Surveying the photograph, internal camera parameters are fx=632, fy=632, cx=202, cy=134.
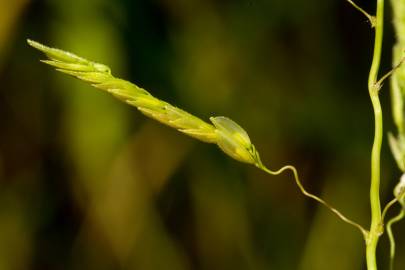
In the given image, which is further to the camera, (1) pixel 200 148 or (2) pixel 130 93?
(1) pixel 200 148

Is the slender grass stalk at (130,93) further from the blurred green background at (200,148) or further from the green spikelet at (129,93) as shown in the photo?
the blurred green background at (200,148)

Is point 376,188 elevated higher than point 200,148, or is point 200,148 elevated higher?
point 376,188

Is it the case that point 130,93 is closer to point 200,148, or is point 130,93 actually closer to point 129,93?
point 129,93

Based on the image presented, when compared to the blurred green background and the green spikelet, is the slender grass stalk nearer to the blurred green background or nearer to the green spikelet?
the green spikelet

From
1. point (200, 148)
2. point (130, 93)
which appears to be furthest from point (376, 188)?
point (200, 148)

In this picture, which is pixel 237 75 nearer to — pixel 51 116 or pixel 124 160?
pixel 124 160

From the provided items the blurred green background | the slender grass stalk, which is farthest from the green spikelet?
the blurred green background

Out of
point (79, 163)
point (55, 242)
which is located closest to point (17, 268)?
point (55, 242)

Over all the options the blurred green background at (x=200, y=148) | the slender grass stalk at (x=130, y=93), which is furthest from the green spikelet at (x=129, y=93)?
the blurred green background at (x=200, y=148)
